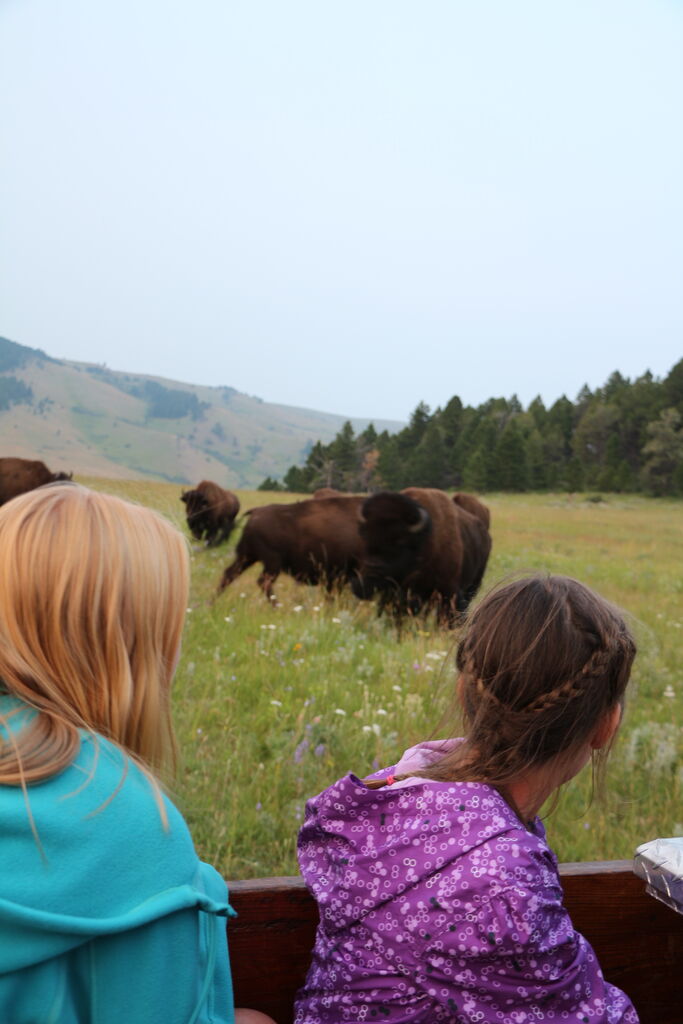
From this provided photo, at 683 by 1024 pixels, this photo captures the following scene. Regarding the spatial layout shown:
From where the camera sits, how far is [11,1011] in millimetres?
1316

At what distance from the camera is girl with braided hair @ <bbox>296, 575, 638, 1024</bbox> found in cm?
166

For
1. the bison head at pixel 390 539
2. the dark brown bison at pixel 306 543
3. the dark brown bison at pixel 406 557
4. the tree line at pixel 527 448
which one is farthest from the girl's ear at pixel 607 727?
the tree line at pixel 527 448

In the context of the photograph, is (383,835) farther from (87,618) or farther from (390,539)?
(390,539)

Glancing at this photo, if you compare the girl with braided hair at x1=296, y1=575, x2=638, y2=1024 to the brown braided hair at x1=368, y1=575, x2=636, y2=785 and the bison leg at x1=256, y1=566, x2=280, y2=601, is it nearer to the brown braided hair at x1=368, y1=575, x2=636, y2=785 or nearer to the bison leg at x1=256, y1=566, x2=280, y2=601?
the brown braided hair at x1=368, y1=575, x2=636, y2=785

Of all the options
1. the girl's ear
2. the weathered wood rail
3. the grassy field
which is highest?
the girl's ear

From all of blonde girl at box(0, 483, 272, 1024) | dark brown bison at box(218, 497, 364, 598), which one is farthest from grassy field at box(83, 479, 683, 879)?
dark brown bison at box(218, 497, 364, 598)

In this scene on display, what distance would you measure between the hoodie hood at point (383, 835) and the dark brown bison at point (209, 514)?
14336 mm

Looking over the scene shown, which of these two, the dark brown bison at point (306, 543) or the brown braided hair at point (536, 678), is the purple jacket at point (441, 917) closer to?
the brown braided hair at point (536, 678)

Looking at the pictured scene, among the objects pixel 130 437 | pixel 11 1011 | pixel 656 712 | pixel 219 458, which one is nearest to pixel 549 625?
pixel 11 1011

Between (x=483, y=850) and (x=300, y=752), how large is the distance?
9.87 feet

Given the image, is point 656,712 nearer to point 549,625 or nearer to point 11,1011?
point 549,625

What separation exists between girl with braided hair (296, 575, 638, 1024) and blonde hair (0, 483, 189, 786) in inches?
21.4

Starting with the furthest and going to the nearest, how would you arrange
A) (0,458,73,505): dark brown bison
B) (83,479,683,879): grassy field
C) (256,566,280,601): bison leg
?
(0,458,73,505): dark brown bison
(256,566,280,601): bison leg
(83,479,683,879): grassy field

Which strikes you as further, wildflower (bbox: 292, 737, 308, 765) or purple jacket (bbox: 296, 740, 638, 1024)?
wildflower (bbox: 292, 737, 308, 765)
